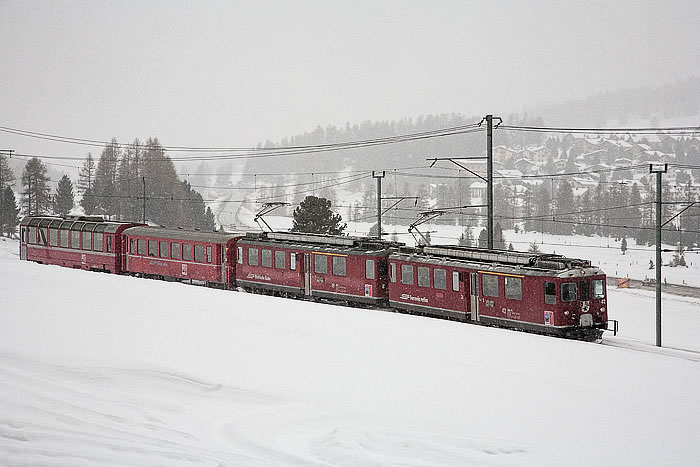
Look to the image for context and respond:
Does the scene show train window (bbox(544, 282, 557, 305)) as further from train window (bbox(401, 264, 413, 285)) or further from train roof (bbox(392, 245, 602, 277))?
train window (bbox(401, 264, 413, 285))

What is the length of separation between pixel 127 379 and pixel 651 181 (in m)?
123

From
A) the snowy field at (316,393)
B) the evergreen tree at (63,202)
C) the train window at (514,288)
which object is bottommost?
the snowy field at (316,393)

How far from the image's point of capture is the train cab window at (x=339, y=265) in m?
30.7

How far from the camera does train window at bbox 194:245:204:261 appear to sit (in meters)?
36.8

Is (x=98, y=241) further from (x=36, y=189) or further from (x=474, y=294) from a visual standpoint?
(x=36, y=189)

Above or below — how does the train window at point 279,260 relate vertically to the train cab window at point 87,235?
below

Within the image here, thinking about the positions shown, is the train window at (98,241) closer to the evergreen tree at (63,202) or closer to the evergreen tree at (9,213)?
the evergreen tree at (9,213)

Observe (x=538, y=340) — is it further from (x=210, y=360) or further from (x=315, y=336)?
(x=210, y=360)

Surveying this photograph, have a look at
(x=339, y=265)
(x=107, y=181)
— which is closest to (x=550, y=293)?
(x=339, y=265)

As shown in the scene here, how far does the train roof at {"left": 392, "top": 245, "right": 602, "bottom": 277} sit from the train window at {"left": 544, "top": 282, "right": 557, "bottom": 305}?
387 mm


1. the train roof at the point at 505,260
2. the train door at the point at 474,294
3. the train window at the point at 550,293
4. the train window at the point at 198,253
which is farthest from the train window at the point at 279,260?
the train window at the point at 550,293

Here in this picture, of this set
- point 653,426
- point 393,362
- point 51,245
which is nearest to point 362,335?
point 393,362

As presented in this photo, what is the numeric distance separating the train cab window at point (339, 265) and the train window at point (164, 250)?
1185 centimetres

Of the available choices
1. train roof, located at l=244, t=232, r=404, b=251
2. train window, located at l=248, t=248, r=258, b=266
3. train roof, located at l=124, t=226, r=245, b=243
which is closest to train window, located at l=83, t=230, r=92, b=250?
train roof, located at l=124, t=226, r=245, b=243
